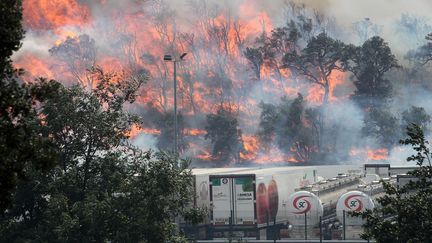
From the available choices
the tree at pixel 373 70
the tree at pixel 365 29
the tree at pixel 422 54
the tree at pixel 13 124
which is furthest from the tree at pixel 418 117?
the tree at pixel 13 124

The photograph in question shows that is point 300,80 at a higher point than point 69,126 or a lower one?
higher

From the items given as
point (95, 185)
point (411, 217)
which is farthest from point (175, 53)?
point (411, 217)

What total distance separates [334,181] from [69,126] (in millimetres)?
29067

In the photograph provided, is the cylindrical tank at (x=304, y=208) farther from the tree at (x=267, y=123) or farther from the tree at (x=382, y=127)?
the tree at (x=267, y=123)

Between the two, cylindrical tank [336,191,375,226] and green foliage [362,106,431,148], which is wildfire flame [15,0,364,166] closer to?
green foliage [362,106,431,148]

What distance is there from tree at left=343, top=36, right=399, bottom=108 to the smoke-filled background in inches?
4.8

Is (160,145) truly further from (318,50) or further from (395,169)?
(395,169)

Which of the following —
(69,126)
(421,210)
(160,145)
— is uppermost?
(160,145)

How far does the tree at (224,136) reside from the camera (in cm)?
11000

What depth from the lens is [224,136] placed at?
110 meters

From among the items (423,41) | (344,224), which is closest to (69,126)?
(344,224)

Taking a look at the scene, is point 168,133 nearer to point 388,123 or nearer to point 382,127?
point 382,127

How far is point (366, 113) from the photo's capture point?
4333 inches

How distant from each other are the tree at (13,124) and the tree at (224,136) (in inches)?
3659
